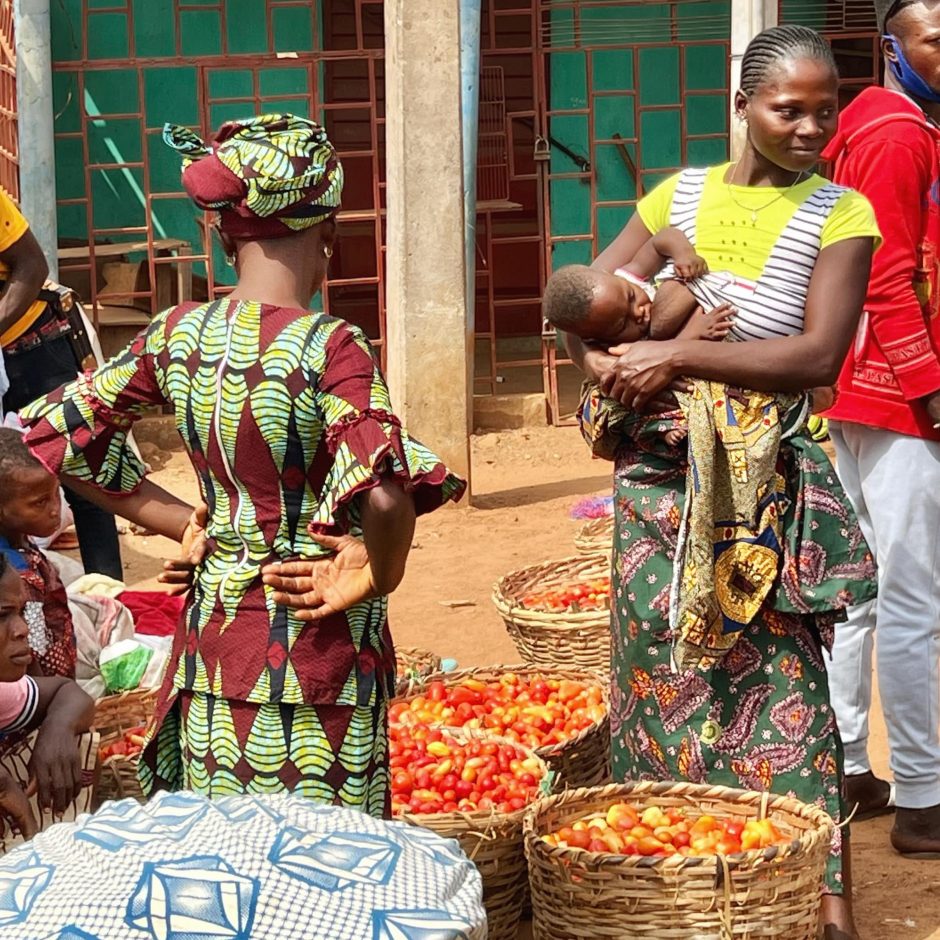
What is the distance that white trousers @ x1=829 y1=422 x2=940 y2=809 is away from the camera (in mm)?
4367

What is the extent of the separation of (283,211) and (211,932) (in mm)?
1721

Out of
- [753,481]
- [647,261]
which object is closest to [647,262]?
[647,261]

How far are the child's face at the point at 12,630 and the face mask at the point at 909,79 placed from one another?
2.51 meters

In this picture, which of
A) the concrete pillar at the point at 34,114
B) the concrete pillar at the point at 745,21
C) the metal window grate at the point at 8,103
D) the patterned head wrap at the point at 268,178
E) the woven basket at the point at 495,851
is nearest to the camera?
the patterned head wrap at the point at 268,178

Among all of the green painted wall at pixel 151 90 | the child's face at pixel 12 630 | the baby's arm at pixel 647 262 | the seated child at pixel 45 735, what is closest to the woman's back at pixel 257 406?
the child's face at pixel 12 630

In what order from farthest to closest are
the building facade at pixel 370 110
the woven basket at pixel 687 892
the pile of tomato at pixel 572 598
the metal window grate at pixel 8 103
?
the building facade at pixel 370 110 → the metal window grate at pixel 8 103 → the pile of tomato at pixel 572 598 → the woven basket at pixel 687 892

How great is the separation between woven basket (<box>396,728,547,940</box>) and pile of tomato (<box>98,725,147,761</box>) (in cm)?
102

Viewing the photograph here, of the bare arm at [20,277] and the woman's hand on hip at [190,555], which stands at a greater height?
the bare arm at [20,277]

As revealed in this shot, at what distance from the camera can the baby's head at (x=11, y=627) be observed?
11.0 ft

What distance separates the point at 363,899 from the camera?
1633 millimetres

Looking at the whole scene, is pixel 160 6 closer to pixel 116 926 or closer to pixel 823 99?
pixel 823 99

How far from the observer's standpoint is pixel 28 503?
422cm

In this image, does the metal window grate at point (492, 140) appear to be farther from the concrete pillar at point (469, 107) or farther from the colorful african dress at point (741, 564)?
the colorful african dress at point (741, 564)

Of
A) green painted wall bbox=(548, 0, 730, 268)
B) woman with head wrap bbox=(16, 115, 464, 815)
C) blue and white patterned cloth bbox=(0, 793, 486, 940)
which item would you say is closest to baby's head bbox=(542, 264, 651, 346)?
woman with head wrap bbox=(16, 115, 464, 815)
